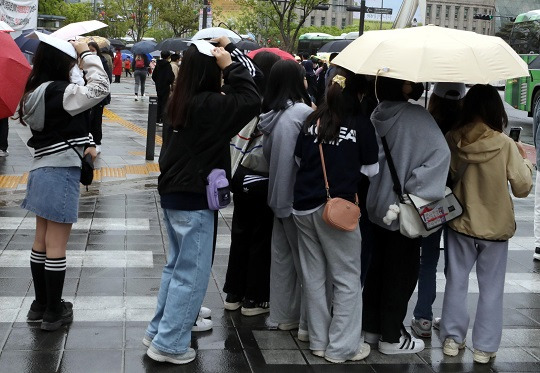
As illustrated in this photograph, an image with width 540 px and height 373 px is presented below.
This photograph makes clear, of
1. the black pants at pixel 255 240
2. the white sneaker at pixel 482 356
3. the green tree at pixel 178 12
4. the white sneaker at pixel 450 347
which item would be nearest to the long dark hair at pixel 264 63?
the black pants at pixel 255 240

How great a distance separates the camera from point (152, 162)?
13.7 meters

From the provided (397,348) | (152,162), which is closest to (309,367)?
(397,348)

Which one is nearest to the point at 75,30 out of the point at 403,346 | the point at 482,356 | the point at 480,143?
the point at 480,143

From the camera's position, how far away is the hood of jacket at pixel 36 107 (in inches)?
209

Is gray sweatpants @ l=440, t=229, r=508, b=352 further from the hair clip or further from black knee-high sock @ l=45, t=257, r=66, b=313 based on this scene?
black knee-high sock @ l=45, t=257, r=66, b=313

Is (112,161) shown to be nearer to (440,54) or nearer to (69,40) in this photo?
(69,40)

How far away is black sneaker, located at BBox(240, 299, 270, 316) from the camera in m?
6.11

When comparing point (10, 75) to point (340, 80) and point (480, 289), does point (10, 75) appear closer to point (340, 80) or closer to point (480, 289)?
point (340, 80)

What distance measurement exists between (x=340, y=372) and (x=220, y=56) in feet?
6.61

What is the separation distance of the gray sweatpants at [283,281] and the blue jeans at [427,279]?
2.73 feet

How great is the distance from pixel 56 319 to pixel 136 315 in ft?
2.04

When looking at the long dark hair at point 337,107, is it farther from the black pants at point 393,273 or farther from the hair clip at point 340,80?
the black pants at point 393,273

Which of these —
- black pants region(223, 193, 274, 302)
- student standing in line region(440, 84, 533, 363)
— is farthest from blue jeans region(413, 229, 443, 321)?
black pants region(223, 193, 274, 302)

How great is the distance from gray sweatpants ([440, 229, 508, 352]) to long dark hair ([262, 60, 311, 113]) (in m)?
1.34
